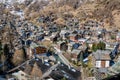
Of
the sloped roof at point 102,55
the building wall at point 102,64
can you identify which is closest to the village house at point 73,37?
the sloped roof at point 102,55

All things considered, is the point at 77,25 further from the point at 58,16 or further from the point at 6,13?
the point at 6,13

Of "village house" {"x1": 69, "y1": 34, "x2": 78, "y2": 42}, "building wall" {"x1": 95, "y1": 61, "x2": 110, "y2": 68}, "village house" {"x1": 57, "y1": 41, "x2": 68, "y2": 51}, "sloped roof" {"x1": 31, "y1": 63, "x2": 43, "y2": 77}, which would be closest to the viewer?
"sloped roof" {"x1": 31, "y1": 63, "x2": 43, "y2": 77}

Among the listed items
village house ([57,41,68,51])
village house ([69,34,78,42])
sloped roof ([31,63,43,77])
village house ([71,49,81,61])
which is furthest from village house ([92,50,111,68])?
village house ([69,34,78,42])

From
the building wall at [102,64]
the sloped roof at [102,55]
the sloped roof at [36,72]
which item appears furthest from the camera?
the sloped roof at [102,55]

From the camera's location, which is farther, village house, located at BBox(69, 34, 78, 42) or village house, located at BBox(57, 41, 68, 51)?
village house, located at BBox(69, 34, 78, 42)

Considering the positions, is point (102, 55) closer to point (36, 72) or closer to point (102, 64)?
point (102, 64)

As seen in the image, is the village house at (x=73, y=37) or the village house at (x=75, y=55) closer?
the village house at (x=75, y=55)

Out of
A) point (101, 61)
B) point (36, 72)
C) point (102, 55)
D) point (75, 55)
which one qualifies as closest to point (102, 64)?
point (101, 61)

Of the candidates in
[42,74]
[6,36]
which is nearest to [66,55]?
[42,74]

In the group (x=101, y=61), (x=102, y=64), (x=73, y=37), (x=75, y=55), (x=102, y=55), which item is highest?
(x=73, y=37)

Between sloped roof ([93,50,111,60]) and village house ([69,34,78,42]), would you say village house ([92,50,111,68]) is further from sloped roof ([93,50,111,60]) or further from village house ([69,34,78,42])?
village house ([69,34,78,42])

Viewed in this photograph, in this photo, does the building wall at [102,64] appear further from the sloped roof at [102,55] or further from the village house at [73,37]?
the village house at [73,37]
